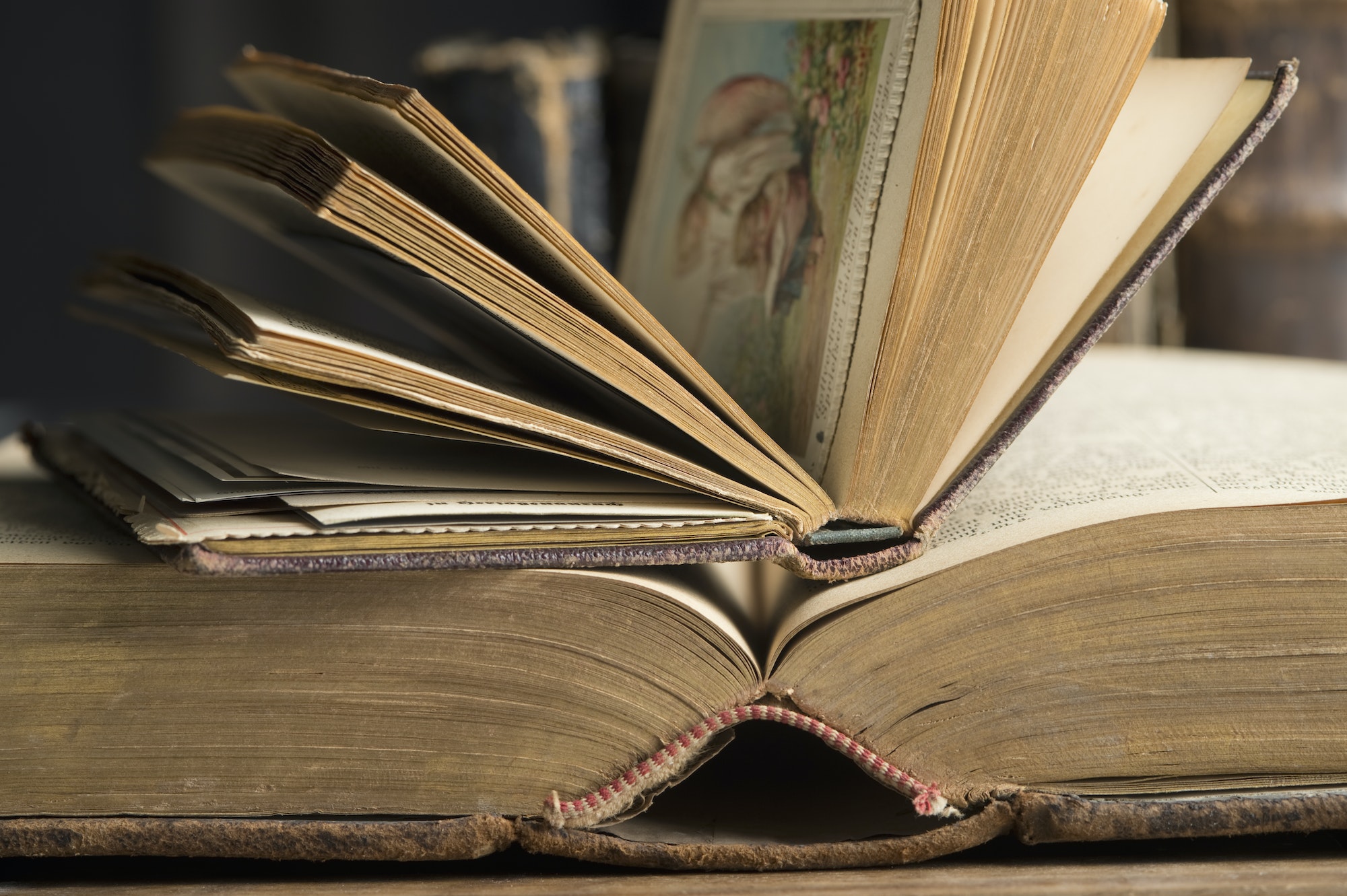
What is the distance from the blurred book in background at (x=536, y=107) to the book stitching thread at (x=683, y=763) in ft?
3.57

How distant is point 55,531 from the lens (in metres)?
0.68

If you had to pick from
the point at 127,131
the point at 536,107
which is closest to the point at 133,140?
the point at 127,131

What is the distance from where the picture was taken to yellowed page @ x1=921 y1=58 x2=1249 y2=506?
66cm

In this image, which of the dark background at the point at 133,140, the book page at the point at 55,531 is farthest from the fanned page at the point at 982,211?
the dark background at the point at 133,140

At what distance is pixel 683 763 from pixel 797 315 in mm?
280

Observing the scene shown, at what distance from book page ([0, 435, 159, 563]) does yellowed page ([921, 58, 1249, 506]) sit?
454mm

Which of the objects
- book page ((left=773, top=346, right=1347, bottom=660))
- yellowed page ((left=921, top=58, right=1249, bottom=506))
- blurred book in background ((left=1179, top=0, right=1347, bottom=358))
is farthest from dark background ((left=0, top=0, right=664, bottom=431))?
yellowed page ((left=921, top=58, right=1249, bottom=506))

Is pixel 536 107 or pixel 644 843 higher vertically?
pixel 536 107

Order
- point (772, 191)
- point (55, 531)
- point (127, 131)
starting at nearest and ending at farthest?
point (55, 531) → point (772, 191) → point (127, 131)

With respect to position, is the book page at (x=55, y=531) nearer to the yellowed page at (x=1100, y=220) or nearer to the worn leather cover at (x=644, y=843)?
the worn leather cover at (x=644, y=843)

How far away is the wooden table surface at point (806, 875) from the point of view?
1.94 ft

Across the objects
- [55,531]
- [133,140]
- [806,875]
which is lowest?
[806,875]

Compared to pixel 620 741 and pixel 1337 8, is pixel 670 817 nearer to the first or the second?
pixel 620 741

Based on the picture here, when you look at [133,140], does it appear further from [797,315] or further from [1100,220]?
[1100,220]
